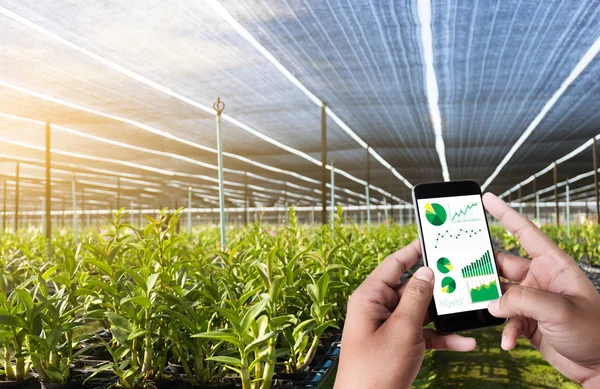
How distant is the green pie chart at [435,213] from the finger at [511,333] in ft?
1.18

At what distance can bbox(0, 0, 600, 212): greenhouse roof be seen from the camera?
4.63m

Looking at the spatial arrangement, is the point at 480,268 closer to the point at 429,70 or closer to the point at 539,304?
the point at 539,304

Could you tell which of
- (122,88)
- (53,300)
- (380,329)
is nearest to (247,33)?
(122,88)

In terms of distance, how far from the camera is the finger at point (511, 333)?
1.29 meters

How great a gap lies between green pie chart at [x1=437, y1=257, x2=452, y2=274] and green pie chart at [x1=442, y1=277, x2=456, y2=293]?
2 cm

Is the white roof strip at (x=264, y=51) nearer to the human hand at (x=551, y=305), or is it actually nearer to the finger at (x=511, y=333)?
the human hand at (x=551, y=305)

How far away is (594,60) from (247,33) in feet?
12.6

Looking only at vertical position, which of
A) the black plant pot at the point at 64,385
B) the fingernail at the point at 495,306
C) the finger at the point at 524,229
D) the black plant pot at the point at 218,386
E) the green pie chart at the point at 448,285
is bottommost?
the black plant pot at the point at 218,386

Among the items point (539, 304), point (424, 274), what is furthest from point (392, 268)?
point (539, 304)

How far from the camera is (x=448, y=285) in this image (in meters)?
1.55

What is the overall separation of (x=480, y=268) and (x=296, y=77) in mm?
5285

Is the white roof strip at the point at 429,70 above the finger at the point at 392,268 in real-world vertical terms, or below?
above

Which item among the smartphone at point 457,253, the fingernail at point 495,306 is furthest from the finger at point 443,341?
the fingernail at point 495,306

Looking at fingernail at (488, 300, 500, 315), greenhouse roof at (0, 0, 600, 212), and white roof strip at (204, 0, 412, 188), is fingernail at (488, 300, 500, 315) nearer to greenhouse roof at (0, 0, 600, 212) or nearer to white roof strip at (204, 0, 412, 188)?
greenhouse roof at (0, 0, 600, 212)
